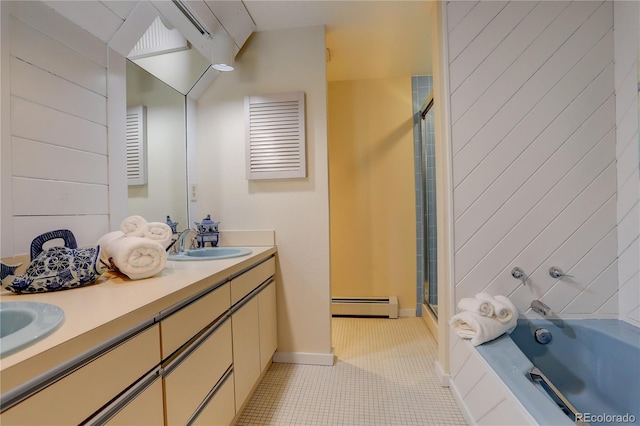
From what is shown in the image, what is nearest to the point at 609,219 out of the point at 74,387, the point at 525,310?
the point at 525,310

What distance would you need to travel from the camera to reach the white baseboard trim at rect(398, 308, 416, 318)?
2.90 m

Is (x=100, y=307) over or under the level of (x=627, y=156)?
under

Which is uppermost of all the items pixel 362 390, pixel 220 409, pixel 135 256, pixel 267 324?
pixel 135 256

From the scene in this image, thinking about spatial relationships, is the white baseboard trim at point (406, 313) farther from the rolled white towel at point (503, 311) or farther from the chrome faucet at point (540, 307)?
the rolled white towel at point (503, 311)

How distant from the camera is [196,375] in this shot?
1078mm

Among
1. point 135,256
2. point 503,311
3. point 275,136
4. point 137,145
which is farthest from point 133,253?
point 503,311

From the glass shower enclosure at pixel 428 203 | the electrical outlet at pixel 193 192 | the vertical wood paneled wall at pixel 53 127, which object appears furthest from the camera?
the glass shower enclosure at pixel 428 203

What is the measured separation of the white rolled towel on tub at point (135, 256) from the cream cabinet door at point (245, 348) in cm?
47

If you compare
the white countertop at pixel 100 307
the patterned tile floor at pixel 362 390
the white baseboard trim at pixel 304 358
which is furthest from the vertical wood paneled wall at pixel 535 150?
the white countertop at pixel 100 307

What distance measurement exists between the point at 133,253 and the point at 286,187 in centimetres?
115

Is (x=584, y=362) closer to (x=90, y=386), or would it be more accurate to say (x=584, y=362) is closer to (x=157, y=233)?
(x=90, y=386)

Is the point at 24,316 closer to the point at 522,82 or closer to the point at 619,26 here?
the point at 522,82

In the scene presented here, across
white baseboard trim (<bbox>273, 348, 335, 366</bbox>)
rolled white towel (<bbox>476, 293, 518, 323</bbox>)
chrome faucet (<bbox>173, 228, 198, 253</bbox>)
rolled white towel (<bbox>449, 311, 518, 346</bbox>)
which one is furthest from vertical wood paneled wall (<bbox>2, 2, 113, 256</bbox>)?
rolled white towel (<bbox>476, 293, 518, 323</bbox>)

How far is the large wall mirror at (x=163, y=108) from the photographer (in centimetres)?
163
